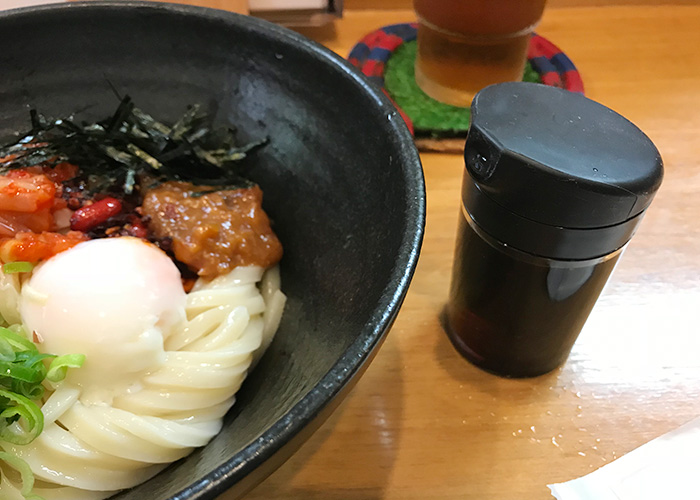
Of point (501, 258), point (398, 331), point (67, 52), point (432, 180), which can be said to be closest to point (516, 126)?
point (501, 258)

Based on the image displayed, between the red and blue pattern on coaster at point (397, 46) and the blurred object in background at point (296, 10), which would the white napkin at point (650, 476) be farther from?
the blurred object in background at point (296, 10)

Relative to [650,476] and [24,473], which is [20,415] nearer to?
[24,473]

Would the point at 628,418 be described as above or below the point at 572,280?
below

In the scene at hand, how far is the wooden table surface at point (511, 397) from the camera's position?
0.90 m

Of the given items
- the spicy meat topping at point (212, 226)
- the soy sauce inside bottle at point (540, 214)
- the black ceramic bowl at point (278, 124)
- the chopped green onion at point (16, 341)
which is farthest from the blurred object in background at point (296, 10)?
the chopped green onion at point (16, 341)

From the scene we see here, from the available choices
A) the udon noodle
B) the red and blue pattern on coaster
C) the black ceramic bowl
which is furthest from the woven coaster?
the udon noodle

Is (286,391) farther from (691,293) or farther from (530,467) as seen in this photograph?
(691,293)

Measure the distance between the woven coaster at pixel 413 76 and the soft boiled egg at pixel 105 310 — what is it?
2.74 feet

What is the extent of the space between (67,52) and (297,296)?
2.20 ft

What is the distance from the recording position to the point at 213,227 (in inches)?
40.3

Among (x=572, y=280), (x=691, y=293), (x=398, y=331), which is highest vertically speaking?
(x=572, y=280)

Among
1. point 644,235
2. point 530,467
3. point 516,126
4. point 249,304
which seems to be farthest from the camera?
point 644,235

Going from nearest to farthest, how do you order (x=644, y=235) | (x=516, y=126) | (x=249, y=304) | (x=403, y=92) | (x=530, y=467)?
(x=516, y=126) → (x=530, y=467) → (x=249, y=304) → (x=644, y=235) → (x=403, y=92)

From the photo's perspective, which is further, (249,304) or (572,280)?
(249,304)
